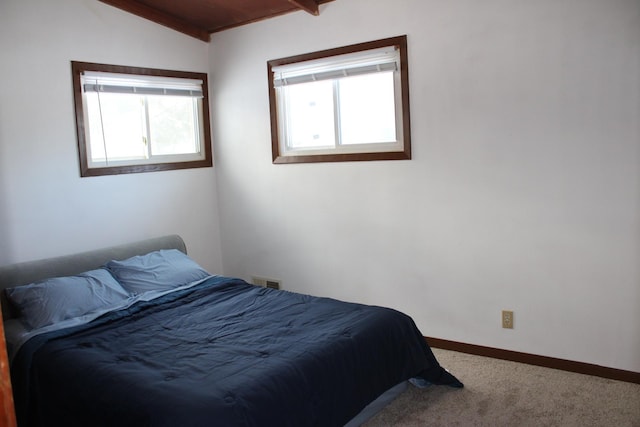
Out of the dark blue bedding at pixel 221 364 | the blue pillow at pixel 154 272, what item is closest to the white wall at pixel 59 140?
the blue pillow at pixel 154 272

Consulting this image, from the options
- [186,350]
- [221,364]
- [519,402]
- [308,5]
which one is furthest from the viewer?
[308,5]

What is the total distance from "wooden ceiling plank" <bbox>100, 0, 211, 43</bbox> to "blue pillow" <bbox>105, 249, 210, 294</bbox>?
6.16 feet

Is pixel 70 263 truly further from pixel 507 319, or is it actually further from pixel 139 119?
pixel 507 319

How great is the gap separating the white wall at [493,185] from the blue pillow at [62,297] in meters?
1.59

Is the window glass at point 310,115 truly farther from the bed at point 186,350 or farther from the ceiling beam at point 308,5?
the bed at point 186,350

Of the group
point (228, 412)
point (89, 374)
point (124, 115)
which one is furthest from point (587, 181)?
point (124, 115)

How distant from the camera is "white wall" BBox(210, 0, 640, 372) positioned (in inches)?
123

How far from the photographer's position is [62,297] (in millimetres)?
3285

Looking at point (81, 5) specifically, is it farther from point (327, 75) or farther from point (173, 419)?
point (173, 419)

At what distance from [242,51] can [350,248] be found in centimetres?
191

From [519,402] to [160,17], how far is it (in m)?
3.79

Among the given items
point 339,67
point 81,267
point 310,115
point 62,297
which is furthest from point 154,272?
point 339,67

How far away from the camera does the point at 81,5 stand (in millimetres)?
3955

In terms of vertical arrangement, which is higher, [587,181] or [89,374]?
[587,181]
